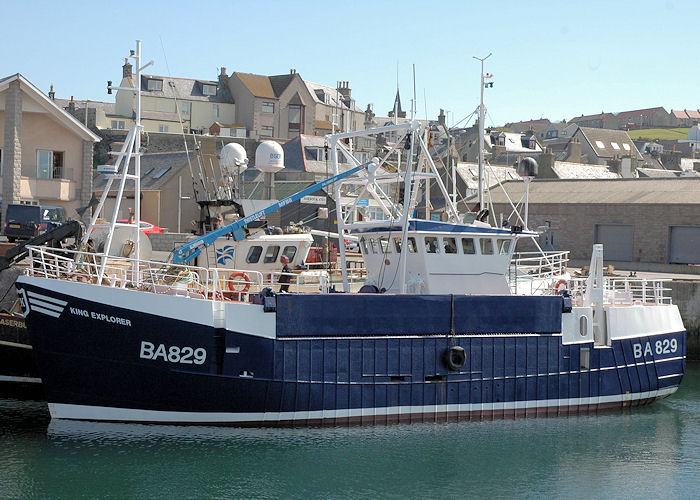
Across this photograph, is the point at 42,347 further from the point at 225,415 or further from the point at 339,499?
the point at 339,499

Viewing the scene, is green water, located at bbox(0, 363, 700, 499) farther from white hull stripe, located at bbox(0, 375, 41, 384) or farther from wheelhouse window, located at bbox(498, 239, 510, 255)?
wheelhouse window, located at bbox(498, 239, 510, 255)

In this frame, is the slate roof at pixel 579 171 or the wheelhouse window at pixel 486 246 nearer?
the wheelhouse window at pixel 486 246

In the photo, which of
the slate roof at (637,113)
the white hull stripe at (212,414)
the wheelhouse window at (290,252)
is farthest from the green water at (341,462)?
the slate roof at (637,113)

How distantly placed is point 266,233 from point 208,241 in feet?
11.0

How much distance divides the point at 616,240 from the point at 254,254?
24682mm

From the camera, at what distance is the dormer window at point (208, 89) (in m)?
70.4

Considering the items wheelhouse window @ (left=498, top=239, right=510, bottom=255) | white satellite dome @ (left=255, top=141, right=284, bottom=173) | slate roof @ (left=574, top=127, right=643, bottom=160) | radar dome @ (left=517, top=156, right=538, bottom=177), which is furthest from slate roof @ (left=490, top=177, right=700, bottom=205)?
slate roof @ (left=574, top=127, right=643, bottom=160)

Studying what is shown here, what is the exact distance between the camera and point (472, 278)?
64.2 ft

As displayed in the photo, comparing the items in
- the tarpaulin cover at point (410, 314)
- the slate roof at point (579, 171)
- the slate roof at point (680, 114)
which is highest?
the slate roof at point (680, 114)

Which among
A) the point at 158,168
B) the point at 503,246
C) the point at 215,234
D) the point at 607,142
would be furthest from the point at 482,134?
the point at 607,142

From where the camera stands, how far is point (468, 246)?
19.6 m

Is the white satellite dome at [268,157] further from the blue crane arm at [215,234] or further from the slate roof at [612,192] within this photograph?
the slate roof at [612,192]

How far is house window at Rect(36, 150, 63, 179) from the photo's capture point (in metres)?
33.5

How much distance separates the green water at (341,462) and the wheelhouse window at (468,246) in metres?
3.70
